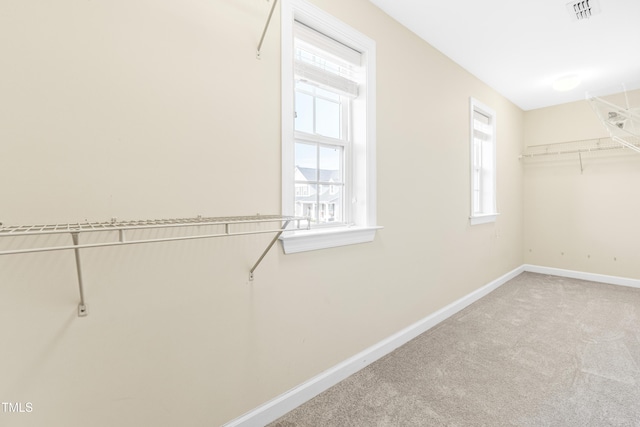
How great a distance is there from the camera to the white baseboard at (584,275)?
393cm

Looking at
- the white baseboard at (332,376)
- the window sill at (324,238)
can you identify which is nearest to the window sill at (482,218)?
the white baseboard at (332,376)

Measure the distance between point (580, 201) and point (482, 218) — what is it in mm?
2066

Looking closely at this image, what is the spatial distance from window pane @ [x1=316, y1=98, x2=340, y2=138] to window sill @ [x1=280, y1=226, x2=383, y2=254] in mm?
675

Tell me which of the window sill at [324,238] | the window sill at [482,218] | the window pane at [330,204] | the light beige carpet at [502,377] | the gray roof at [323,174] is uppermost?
the gray roof at [323,174]

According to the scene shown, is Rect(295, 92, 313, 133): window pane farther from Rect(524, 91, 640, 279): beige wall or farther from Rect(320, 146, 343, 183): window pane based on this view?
Rect(524, 91, 640, 279): beige wall

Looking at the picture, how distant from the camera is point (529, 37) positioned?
100 inches

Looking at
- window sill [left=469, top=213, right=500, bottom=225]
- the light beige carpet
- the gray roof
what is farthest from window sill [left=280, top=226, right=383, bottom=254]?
window sill [left=469, top=213, right=500, bottom=225]

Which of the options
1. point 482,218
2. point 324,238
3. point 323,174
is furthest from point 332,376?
point 482,218

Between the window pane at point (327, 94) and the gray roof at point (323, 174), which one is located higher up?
the window pane at point (327, 94)

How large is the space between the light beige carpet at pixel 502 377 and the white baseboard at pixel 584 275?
116cm

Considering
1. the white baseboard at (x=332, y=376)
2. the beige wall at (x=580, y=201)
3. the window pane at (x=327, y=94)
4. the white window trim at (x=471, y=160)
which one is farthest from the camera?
the beige wall at (x=580, y=201)

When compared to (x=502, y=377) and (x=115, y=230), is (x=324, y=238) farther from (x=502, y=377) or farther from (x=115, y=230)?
(x=502, y=377)

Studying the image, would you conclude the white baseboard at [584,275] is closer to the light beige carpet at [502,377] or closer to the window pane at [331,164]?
the light beige carpet at [502,377]

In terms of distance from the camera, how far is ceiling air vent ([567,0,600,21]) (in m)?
2.08
